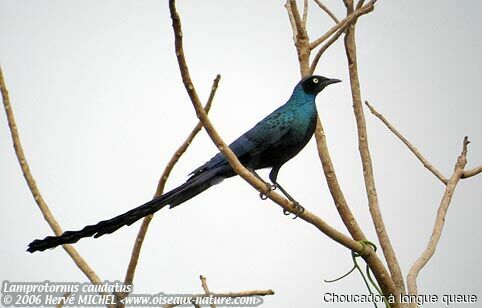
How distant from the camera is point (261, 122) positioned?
3.45 meters

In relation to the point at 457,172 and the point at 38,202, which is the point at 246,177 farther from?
the point at 457,172

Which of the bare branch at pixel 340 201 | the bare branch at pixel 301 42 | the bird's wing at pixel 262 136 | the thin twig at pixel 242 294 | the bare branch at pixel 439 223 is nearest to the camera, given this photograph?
the thin twig at pixel 242 294

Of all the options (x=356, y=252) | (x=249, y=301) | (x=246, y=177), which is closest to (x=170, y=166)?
(x=246, y=177)

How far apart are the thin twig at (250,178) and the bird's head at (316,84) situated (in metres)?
1.18

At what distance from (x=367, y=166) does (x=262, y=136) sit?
2.36 ft

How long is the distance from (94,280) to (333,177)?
115cm

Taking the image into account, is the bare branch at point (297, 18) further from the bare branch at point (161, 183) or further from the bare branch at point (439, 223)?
the bare branch at point (439, 223)

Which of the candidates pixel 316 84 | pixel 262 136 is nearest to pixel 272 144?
pixel 262 136

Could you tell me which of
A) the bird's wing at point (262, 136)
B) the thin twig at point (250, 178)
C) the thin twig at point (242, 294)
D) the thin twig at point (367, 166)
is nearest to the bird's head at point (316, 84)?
the bird's wing at point (262, 136)

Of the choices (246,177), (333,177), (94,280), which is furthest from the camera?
(333,177)

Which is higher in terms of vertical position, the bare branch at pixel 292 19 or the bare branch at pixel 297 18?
the bare branch at pixel 292 19

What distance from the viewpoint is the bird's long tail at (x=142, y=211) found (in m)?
2.23

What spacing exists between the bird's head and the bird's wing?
0.21m

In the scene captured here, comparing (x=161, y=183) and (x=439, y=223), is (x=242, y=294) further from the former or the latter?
(x=439, y=223)
